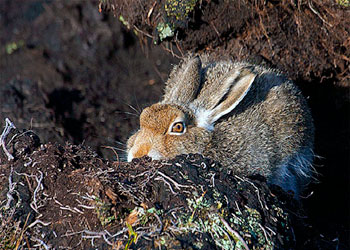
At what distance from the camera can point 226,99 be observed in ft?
16.2

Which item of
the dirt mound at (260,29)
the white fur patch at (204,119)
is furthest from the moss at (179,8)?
the white fur patch at (204,119)

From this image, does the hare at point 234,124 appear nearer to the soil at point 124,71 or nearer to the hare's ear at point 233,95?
the hare's ear at point 233,95

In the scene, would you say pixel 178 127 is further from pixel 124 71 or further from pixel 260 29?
pixel 124 71

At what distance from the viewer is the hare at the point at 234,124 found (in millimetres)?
4746

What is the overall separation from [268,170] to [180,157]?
4.76 ft

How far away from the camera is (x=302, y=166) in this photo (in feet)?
18.4

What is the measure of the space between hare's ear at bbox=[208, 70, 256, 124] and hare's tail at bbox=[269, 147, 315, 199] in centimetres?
97

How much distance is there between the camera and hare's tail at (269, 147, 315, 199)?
5184 mm

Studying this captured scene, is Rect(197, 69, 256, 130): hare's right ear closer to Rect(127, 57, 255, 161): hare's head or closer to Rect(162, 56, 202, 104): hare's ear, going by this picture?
Rect(127, 57, 255, 161): hare's head

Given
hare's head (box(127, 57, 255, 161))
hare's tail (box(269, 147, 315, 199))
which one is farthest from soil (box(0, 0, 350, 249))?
hare's head (box(127, 57, 255, 161))

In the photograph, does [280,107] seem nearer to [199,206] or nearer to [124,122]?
[199,206]

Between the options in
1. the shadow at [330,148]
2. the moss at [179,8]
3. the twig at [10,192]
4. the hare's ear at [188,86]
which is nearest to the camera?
the twig at [10,192]

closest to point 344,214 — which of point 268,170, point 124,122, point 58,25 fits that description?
point 268,170

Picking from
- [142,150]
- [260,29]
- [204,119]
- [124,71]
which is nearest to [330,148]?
[260,29]
